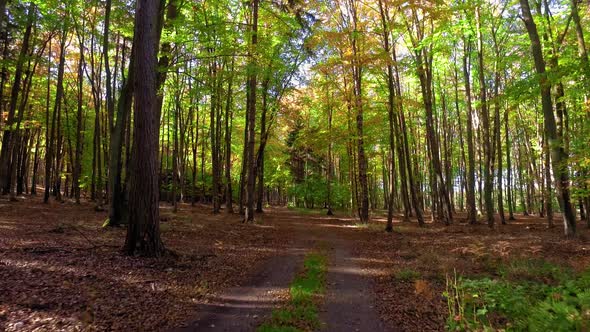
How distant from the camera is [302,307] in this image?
240 inches

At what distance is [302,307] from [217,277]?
99.9 inches

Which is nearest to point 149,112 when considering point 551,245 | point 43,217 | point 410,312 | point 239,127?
point 410,312

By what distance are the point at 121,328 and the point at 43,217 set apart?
12.4 meters

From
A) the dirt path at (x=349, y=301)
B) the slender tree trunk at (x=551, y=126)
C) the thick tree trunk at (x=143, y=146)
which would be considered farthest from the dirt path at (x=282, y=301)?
the slender tree trunk at (x=551, y=126)

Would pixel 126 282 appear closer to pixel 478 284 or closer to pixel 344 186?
pixel 478 284

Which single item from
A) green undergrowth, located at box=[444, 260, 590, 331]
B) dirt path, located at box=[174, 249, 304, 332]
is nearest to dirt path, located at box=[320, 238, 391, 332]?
dirt path, located at box=[174, 249, 304, 332]

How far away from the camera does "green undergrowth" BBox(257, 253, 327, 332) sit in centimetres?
532

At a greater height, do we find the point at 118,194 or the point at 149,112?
the point at 149,112

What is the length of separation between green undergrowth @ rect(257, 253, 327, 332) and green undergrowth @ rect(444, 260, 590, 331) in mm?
2165

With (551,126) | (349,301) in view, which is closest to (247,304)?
(349,301)

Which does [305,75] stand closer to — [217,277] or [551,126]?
[551,126]

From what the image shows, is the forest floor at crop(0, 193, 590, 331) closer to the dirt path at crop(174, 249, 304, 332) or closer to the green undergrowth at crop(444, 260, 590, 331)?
the dirt path at crop(174, 249, 304, 332)

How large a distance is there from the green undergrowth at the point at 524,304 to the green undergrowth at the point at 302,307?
216 cm

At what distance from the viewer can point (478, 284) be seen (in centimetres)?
661
